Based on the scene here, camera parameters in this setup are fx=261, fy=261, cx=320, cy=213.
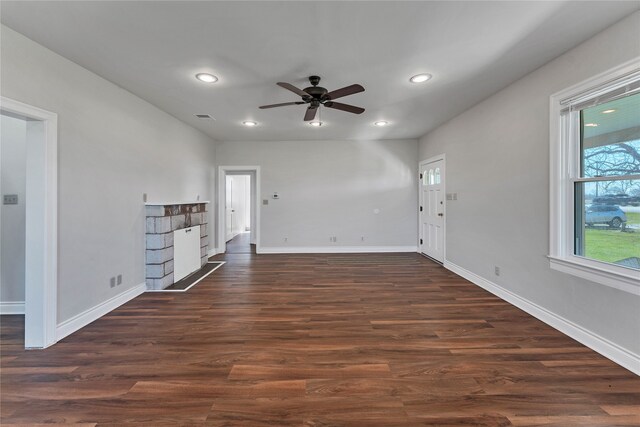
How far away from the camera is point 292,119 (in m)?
4.34

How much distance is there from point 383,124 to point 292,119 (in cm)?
165

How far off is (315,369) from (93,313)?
8.01 feet

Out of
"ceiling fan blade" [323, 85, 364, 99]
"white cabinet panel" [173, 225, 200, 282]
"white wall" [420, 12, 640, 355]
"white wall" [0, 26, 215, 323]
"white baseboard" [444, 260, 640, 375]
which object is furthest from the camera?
"white cabinet panel" [173, 225, 200, 282]

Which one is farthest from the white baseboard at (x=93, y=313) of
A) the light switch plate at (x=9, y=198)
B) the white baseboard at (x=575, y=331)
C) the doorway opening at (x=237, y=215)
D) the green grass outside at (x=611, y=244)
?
the green grass outside at (x=611, y=244)

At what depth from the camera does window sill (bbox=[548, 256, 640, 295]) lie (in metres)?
1.90

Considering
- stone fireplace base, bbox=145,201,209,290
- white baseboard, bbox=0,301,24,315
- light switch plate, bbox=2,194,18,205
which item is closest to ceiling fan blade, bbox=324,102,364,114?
stone fireplace base, bbox=145,201,209,290

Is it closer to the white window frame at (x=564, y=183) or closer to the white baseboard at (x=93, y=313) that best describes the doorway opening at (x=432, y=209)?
the white window frame at (x=564, y=183)

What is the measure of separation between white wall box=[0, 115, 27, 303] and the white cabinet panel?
1.52 metres

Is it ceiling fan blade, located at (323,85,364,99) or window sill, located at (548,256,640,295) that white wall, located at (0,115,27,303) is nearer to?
ceiling fan blade, located at (323,85,364,99)

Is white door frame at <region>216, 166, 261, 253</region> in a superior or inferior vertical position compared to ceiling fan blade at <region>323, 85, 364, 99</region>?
inferior

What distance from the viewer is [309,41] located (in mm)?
2188

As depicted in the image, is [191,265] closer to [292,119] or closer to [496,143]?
[292,119]

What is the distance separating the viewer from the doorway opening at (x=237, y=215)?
7100mm

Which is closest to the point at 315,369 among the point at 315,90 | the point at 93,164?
the point at 315,90
